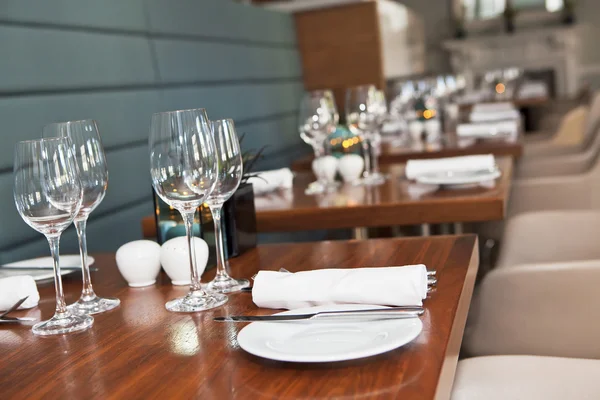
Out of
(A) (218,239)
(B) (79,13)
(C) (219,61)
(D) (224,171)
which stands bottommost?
(A) (218,239)

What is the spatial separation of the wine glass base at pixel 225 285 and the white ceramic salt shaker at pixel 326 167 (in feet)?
3.70

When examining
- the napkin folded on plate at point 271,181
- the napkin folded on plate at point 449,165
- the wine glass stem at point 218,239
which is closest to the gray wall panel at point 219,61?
the napkin folded on plate at point 271,181

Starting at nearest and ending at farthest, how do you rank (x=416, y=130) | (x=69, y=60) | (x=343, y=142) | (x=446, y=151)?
(x=69, y=60), (x=343, y=142), (x=446, y=151), (x=416, y=130)

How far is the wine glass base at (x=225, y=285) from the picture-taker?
4.23 feet

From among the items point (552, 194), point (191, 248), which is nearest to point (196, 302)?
point (191, 248)

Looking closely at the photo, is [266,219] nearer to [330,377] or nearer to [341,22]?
[330,377]

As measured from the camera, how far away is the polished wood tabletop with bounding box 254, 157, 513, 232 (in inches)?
74.7

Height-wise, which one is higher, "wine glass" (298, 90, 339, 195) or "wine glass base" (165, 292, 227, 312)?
"wine glass" (298, 90, 339, 195)

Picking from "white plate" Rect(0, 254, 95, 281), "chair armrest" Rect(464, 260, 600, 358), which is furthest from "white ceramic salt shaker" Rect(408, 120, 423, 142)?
"white plate" Rect(0, 254, 95, 281)

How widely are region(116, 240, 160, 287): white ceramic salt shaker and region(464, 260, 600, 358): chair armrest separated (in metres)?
0.74

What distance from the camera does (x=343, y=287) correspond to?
111 cm

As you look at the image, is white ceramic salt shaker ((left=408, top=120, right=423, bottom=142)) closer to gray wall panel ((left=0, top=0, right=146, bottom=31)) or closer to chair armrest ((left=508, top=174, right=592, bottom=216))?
chair armrest ((left=508, top=174, right=592, bottom=216))

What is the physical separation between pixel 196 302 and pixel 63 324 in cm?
20

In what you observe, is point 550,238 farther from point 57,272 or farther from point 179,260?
point 57,272
